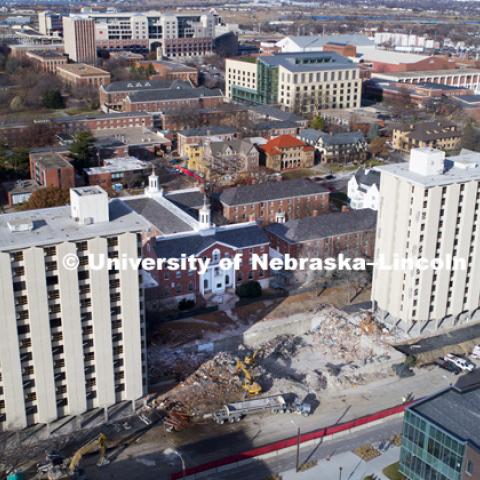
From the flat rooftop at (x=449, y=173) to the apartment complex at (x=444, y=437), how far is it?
15965 millimetres

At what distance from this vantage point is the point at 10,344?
36.0m

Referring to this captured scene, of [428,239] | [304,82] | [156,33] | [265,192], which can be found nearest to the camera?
[428,239]

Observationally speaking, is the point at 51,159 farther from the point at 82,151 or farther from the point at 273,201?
the point at 273,201

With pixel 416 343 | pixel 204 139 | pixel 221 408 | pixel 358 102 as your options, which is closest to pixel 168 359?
pixel 221 408

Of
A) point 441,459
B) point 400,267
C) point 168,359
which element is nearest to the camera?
point 441,459

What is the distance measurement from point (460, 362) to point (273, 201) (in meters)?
27.4

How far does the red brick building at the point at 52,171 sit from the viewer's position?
7738 centimetres

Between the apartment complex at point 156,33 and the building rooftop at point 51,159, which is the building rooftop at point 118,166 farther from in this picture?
the apartment complex at point 156,33

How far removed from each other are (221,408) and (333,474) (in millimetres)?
8173

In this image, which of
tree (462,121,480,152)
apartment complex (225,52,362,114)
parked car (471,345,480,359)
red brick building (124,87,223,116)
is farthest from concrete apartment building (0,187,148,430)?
apartment complex (225,52,362,114)

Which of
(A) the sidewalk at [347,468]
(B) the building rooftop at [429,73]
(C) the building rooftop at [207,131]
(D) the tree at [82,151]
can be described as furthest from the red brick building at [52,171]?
(B) the building rooftop at [429,73]

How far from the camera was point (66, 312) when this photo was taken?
→ 121 feet

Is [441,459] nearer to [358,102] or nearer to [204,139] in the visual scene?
[204,139]

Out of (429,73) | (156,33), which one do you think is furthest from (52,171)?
(156,33)
